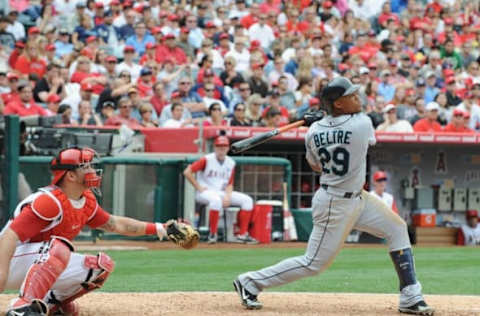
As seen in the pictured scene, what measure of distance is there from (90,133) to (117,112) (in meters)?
2.21

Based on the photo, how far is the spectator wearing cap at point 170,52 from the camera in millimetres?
16172

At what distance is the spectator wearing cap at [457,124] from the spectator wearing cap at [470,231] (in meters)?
1.33

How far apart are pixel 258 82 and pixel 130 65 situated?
2.06 meters

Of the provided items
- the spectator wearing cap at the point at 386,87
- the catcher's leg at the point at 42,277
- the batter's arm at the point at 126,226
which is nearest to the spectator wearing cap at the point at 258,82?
the spectator wearing cap at the point at 386,87

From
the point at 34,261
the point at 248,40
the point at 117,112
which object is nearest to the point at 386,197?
the point at 117,112

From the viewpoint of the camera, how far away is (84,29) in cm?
1625

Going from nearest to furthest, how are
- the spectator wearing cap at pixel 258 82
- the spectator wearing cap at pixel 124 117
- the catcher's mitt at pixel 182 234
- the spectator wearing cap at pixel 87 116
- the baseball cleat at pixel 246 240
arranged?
1. the catcher's mitt at pixel 182 234
2. the baseball cleat at pixel 246 240
3. the spectator wearing cap at pixel 87 116
4. the spectator wearing cap at pixel 124 117
5. the spectator wearing cap at pixel 258 82

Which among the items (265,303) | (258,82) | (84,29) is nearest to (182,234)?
(265,303)

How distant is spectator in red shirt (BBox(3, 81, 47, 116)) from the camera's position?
43.3 feet

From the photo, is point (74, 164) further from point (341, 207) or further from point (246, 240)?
point (246, 240)

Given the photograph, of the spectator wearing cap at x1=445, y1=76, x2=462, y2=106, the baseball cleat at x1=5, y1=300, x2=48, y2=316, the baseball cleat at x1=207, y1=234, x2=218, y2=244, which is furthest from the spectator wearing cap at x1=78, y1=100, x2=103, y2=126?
the baseball cleat at x1=5, y1=300, x2=48, y2=316

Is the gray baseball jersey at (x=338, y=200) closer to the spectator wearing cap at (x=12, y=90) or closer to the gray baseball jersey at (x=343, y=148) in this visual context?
the gray baseball jersey at (x=343, y=148)

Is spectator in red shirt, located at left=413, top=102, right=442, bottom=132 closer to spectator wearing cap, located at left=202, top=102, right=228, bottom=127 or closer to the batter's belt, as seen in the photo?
spectator wearing cap, located at left=202, top=102, right=228, bottom=127

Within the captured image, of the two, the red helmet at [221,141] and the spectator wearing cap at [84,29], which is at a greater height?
the spectator wearing cap at [84,29]
